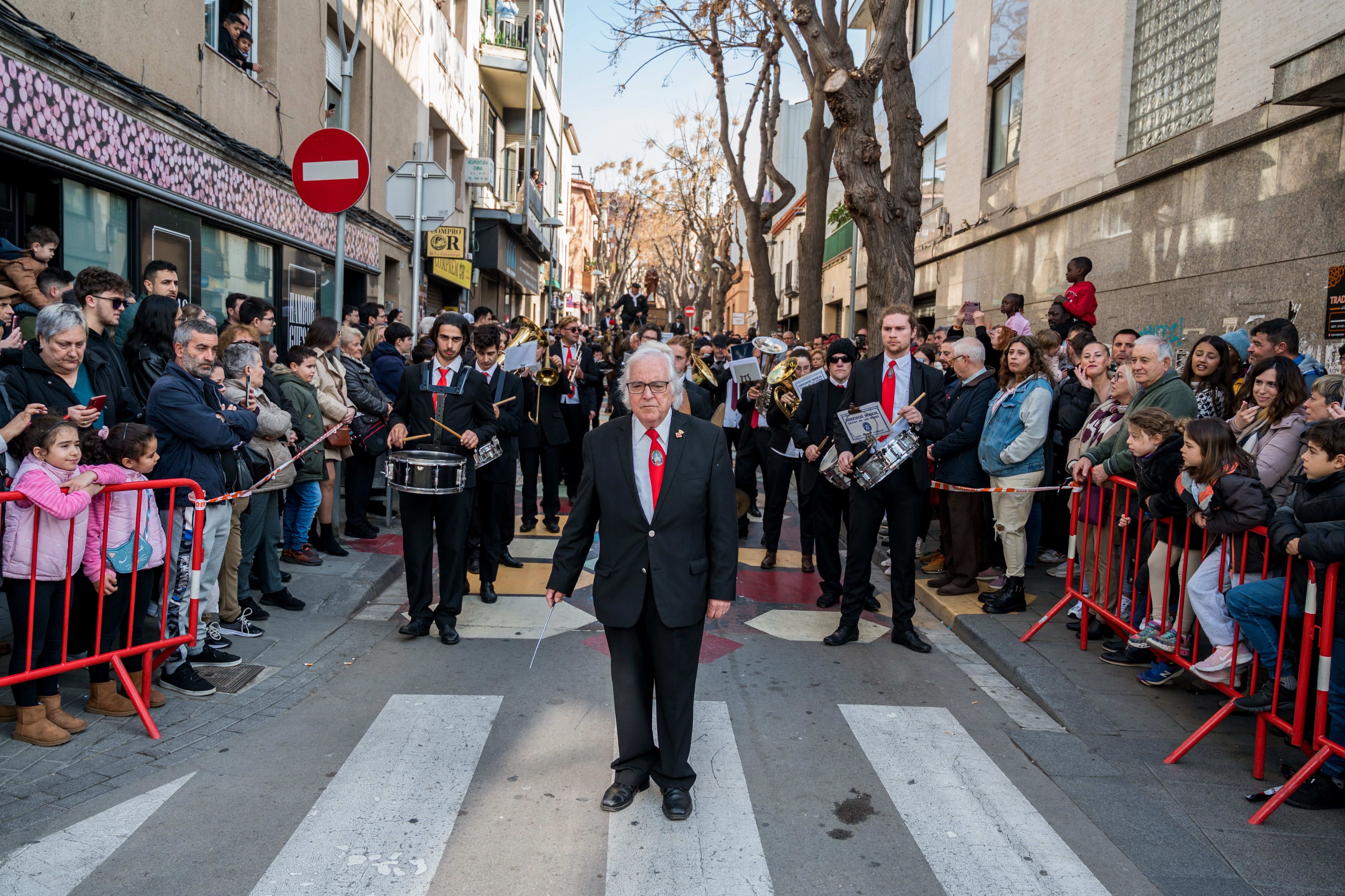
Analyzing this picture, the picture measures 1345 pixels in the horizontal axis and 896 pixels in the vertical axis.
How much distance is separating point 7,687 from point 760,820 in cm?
412

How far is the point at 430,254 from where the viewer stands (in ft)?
67.5

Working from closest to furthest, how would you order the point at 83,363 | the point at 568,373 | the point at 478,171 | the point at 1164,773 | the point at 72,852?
the point at 72,852
the point at 1164,773
the point at 83,363
the point at 568,373
the point at 478,171

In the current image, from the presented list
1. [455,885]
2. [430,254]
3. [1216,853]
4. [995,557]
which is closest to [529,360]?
[995,557]

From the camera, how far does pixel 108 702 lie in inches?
195

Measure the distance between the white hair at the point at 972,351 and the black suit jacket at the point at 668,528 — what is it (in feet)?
13.7

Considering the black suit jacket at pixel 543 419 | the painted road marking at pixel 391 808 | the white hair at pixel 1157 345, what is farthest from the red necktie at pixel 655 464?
the black suit jacket at pixel 543 419

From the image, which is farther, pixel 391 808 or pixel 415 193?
pixel 415 193

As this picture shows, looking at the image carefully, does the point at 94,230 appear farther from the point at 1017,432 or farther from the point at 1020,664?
the point at 1020,664

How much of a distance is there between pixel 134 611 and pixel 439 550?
6.44 ft

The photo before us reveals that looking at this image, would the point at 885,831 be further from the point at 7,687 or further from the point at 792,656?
the point at 7,687

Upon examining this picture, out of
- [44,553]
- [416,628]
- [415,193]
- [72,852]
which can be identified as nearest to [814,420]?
[416,628]

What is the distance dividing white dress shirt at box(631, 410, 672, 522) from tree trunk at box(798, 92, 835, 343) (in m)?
15.2

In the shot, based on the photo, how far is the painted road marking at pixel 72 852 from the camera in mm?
3383

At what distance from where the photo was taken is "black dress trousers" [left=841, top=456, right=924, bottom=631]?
665 centimetres
